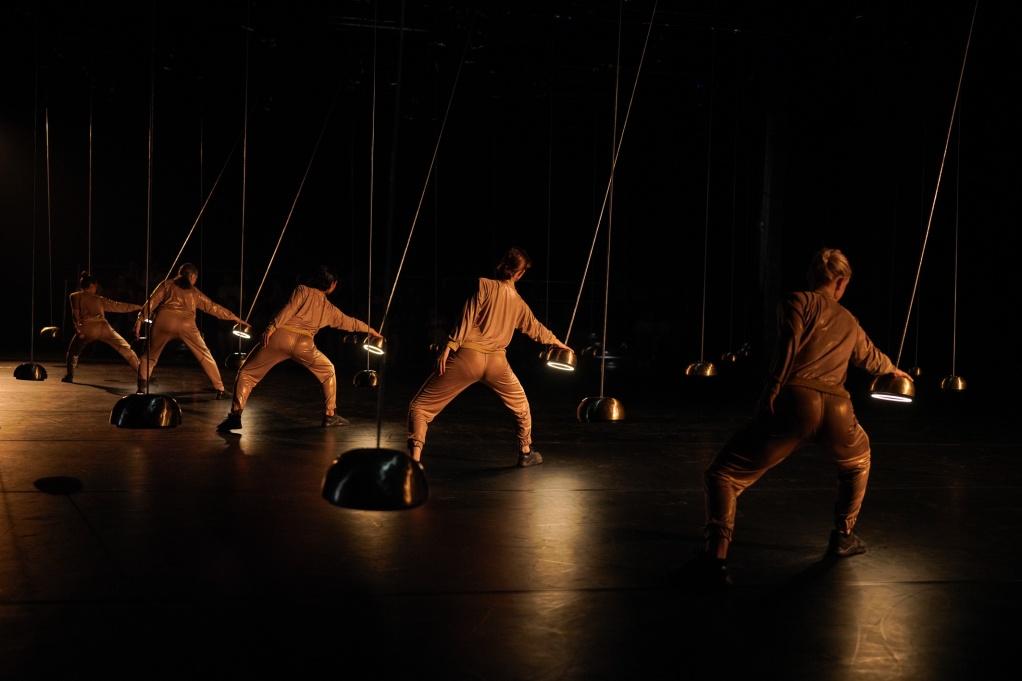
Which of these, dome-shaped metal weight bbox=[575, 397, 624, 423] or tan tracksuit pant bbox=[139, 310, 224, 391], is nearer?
dome-shaped metal weight bbox=[575, 397, 624, 423]

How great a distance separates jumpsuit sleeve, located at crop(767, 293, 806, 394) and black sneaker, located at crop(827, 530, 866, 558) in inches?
44.5

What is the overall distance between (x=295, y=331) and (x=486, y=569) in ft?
18.7

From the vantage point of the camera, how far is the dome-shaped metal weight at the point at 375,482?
3664mm

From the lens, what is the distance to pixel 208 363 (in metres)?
13.5

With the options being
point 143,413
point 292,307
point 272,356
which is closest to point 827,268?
point 143,413

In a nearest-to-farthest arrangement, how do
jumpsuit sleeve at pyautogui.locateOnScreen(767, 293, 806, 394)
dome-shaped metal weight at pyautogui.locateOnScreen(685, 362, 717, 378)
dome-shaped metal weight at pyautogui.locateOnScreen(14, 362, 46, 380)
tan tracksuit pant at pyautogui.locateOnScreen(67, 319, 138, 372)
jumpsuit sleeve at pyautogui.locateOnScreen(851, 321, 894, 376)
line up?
jumpsuit sleeve at pyautogui.locateOnScreen(767, 293, 806, 394) < jumpsuit sleeve at pyautogui.locateOnScreen(851, 321, 894, 376) < dome-shaped metal weight at pyautogui.locateOnScreen(685, 362, 717, 378) < dome-shaped metal weight at pyautogui.locateOnScreen(14, 362, 46, 380) < tan tracksuit pant at pyautogui.locateOnScreen(67, 319, 138, 372)

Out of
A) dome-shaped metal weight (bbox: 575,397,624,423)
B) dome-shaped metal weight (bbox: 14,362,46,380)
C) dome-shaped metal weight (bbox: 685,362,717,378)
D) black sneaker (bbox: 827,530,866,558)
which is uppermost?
dome-shaped metal weight (bbox: 685,362,717,378)

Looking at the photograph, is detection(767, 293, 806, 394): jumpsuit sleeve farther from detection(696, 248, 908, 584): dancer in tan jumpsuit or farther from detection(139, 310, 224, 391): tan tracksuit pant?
detection(139, 310, 224, 391): tan tracksuit pant

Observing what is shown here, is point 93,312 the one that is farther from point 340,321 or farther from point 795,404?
point 795,404

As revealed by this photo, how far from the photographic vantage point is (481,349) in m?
8.12

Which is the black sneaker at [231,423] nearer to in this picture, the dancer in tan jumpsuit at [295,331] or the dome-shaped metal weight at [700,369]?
the dancer in tan jumpsuit at [295,331]

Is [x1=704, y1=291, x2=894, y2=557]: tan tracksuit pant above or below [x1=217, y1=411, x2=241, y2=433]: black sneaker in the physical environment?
above

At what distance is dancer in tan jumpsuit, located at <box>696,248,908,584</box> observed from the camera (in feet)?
16.9

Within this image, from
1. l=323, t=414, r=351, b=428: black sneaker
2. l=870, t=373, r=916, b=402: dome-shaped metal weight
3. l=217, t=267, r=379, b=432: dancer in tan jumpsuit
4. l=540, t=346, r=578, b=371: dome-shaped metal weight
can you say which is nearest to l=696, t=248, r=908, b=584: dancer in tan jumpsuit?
l=870, t=373, r=916, b=402: dome-shaped metal weight
